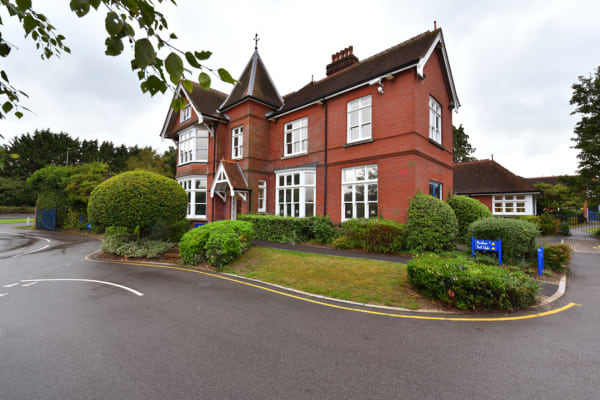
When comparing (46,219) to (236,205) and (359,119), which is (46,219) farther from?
(359,119)

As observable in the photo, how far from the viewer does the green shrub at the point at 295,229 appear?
12.5 metres

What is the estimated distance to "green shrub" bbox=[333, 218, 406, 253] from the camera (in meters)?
10.2

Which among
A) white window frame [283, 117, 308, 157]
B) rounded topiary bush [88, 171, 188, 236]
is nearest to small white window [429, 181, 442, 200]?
white window frame [283, 117, 308, 157]

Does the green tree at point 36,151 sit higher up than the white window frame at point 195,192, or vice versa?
the green tree at point 36,151

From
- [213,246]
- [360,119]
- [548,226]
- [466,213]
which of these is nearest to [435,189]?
[466,213]

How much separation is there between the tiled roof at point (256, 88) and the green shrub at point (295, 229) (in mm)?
9032

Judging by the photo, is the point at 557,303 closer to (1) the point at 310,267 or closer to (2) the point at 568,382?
(2) the point at 568,382

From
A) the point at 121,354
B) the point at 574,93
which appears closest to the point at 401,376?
the point at 121,354

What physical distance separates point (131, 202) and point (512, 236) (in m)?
14.4

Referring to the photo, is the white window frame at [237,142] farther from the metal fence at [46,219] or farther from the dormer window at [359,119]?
the metal fence at [46,219]

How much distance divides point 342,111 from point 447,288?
36.9 feet

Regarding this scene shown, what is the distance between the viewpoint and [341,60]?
57.9ft

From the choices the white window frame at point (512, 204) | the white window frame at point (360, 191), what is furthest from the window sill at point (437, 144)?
the white window frame at point (512, 204)

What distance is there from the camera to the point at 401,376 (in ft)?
10.1
